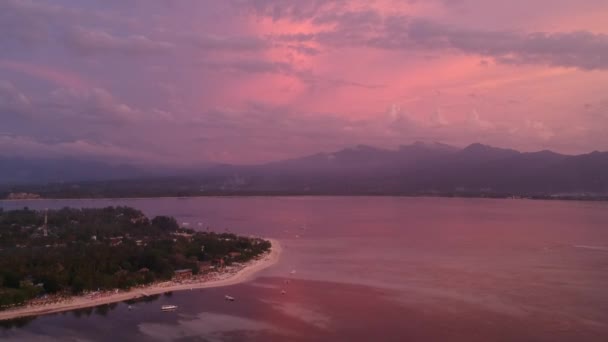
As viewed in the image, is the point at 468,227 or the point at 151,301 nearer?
the point at 151,301

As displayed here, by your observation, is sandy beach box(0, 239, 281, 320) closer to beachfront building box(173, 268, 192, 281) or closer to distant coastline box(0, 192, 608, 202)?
beachfront building box(173, 268, 192, 281)

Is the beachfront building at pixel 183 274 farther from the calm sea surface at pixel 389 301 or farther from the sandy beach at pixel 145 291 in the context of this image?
the calm sea surface at pixel 389 301

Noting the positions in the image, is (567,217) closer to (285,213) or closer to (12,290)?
(285,213)

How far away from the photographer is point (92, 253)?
1561 centimetres

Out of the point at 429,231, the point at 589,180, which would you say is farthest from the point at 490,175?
the point at 429,231

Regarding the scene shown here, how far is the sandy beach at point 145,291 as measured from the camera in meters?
11.3

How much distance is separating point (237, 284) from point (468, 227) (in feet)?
61.0

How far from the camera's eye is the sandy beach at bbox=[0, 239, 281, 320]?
11.3 metres

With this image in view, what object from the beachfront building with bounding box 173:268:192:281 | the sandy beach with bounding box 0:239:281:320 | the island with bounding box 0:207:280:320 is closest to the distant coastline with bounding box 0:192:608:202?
the island with bounding box 0:207:280:320

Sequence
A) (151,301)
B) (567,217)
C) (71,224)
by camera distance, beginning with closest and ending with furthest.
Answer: (151,301)
(71,224)
(567,217)

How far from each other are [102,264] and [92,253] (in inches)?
60.7

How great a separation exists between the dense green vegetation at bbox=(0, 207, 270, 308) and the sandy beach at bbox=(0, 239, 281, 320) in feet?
1.29

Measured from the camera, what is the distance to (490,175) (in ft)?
230

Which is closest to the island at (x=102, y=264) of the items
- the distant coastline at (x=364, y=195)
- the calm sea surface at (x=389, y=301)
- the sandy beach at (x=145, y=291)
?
the sandy beach at (x=145, y=291)
